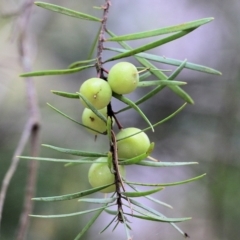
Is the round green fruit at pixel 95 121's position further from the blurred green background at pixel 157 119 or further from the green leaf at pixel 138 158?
the blurred green background at pixel 157 119

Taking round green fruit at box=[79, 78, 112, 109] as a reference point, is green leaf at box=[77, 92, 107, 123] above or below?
below

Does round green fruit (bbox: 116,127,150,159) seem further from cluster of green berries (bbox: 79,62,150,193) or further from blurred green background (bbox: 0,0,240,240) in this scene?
blurred green background (bbox: 0,0,240,240)

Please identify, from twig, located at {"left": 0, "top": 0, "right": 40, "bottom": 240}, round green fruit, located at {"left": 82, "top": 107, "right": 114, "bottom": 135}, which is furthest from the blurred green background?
round green fruit, located at {"left": 82, "top": 107, "right": 114, "bottom": 135}

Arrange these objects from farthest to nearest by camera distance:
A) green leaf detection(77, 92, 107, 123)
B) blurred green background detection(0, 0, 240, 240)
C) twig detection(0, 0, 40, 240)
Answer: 1. blurred green background detection(0, 0, 240, 240)
2. twig detection(0, 0, 40, 240)
3. green leaf detection(77, 92, 107, 123)

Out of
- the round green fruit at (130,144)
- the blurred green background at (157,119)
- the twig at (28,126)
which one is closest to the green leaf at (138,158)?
the round green fruit at (130,144)

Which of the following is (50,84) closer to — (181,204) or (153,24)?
(153,24)

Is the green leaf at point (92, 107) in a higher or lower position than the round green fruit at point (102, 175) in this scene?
higher
